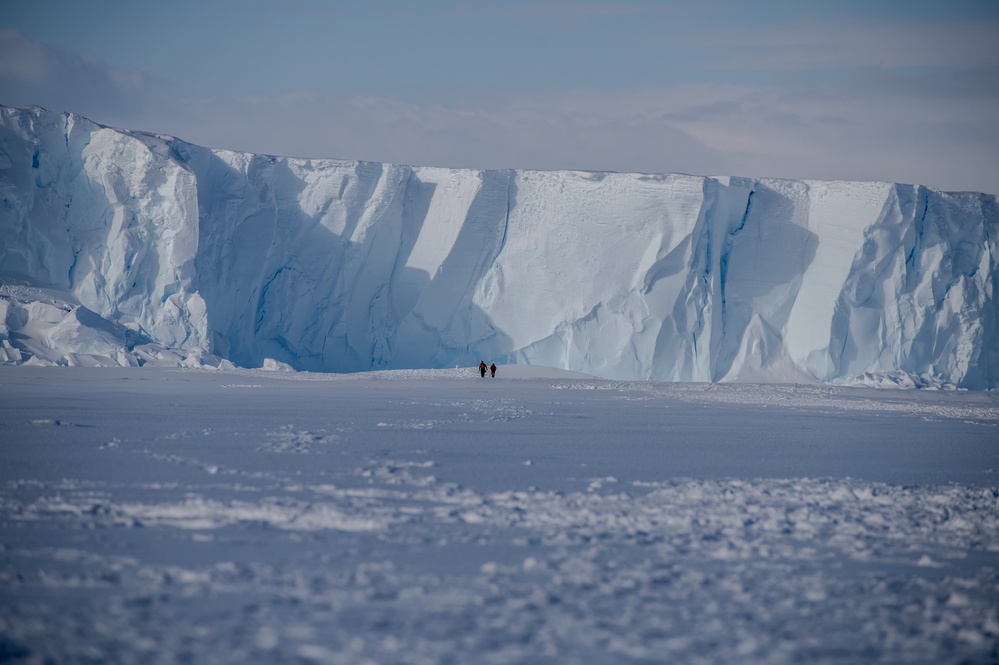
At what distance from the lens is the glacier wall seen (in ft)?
58.9

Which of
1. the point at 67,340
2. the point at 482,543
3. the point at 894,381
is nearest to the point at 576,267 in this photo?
the point at 894,381

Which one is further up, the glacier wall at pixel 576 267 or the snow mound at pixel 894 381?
the glacier wall at pixel 576 267

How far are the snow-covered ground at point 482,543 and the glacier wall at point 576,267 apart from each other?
395 inches

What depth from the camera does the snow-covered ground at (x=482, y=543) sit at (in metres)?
2.95

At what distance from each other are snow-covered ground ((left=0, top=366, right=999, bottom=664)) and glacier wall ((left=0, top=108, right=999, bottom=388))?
10.0 meters

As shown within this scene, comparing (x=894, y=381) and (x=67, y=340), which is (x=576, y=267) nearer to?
(x=894, y=381)

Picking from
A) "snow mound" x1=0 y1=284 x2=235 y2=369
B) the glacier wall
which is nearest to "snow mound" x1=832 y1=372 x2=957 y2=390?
the glacier wall

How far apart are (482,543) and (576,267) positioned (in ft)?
48.5

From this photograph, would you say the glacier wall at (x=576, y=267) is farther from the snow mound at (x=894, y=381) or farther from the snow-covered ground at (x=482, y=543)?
the snow-covered ground at (x=482, y=543)

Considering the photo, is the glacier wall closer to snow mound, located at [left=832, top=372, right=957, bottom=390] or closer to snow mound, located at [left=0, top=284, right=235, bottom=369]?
snow mound, located at [left=832, top=372, right=957, bottom=390]

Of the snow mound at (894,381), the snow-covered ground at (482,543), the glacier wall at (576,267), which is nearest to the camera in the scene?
the snow-covered ground at (482,543)

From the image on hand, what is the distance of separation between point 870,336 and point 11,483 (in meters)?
16.5

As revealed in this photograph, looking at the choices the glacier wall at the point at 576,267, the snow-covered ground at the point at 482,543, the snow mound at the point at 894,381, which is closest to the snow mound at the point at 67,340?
the glacier wall at the point at 576,267

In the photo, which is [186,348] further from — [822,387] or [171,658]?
[171,658]
